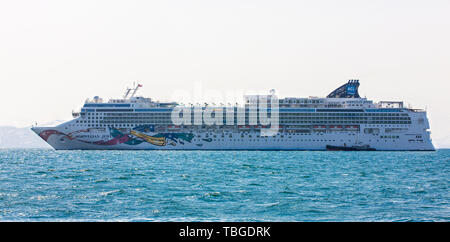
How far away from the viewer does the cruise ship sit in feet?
277

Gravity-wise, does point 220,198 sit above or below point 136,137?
below

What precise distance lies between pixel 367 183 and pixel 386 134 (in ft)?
203

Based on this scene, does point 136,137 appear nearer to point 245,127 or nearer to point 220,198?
point 245,127

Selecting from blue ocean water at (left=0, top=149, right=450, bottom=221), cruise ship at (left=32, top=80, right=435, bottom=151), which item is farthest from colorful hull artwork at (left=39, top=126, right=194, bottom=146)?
blue ocean water at (left=0, top=149, right=450, bottom=221)

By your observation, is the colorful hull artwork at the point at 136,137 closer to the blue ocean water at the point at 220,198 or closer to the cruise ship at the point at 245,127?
the cruise ship at the point at 245,127

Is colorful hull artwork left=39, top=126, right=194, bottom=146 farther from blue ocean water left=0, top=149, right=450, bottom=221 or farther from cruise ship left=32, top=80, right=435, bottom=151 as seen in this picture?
blue ocean water left=0, top=149, right=450, bottom=221

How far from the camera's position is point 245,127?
85.5 meters

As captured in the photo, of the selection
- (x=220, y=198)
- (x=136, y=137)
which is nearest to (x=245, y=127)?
(x=136, y=137)

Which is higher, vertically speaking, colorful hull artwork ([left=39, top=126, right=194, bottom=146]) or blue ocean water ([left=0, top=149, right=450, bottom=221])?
colorful hull artwork ([left=39, top=126, right=194, bottom=146])

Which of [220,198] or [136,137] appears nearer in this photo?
[220,198]

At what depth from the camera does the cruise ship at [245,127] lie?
277 feet

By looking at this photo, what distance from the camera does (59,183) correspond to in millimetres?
27641
